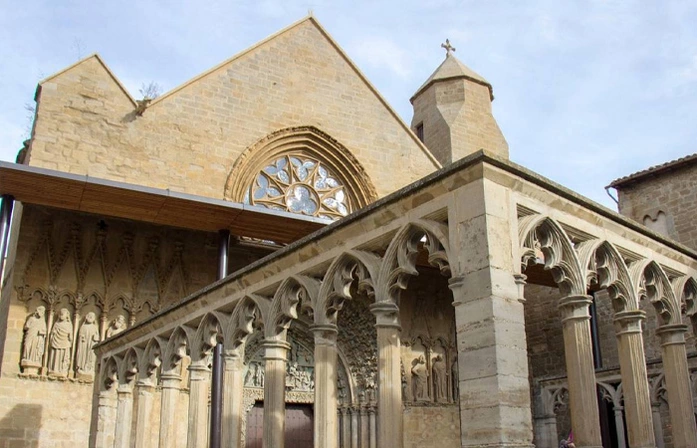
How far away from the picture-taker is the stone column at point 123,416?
9.32 meters

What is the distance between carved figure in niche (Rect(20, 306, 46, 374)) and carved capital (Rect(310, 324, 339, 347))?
18.9ft

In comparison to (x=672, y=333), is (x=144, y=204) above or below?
above

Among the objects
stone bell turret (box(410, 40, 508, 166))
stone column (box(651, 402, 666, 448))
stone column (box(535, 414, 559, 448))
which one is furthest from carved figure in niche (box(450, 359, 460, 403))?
stone bell turret (box(410, 40, 508, 166))

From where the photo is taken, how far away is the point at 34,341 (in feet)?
35.6

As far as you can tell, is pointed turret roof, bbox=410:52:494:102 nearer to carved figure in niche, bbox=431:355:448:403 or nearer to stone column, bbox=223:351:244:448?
carved figure in niche, bbox=431:355:448:403

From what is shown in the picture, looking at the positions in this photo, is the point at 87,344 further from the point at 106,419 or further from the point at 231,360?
the point at 231,360

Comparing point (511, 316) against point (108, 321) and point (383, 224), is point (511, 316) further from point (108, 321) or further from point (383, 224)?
point (108, 321)

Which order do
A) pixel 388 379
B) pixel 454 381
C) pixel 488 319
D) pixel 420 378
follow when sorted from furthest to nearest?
pixel 454 381, pixel 420 378, pixel 388 379, pixel 488 319

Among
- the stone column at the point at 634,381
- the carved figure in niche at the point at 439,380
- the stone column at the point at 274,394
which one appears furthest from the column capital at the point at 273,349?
the carved figure in niche at the point at 439,380

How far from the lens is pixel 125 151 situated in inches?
484

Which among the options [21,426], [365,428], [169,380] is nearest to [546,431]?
[365,428]

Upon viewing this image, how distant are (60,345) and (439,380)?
251 inches

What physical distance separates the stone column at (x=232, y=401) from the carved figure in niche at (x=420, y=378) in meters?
6.31

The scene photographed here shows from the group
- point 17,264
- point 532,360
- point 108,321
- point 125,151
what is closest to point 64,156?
point 125,151
